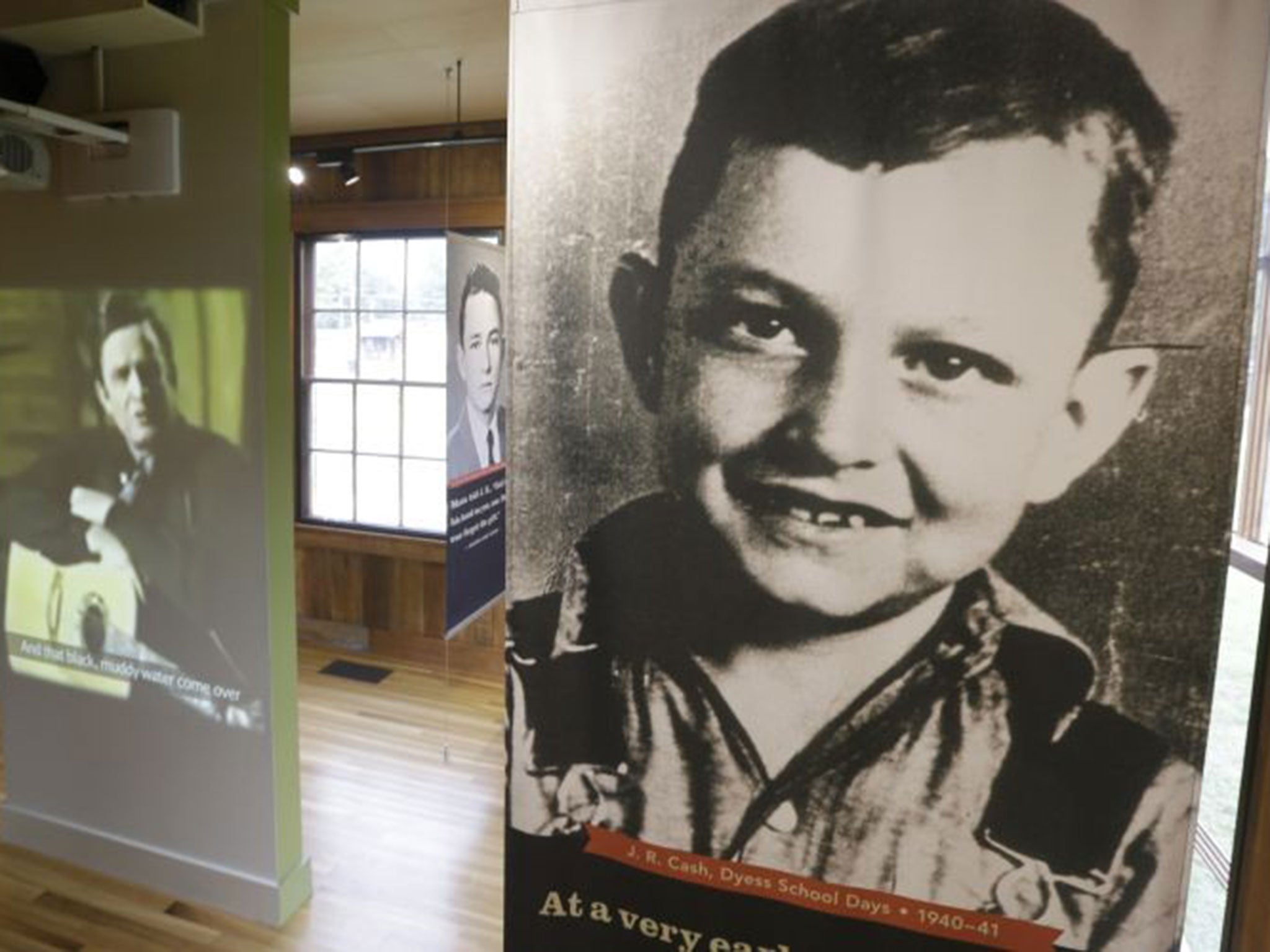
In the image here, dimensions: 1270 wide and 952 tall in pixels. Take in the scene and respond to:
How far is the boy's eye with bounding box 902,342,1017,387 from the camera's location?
1474mm

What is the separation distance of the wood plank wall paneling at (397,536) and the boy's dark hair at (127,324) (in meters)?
1.93

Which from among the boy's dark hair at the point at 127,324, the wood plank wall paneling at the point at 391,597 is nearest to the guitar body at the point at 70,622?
the boy's dark hair at the point at 127,324

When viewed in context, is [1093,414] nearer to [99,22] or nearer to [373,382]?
[99,22]

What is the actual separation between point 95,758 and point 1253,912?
313 cm

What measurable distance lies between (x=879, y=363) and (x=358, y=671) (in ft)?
12.3

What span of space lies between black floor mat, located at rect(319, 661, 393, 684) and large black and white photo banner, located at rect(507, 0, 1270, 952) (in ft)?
9.06

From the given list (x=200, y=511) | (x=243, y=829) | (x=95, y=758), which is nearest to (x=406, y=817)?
(x=243, y=829)

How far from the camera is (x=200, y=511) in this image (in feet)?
7.88

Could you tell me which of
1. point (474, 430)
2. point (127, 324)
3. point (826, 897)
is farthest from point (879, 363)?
point (127, 324)

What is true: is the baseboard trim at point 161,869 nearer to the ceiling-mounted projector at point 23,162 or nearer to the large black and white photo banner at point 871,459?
the large black and white photo banner at point 871,459

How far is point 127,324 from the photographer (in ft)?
7.95

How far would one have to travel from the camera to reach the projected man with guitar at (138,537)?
7.84ft

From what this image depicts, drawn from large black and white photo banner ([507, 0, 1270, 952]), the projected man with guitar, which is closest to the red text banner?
large black and white photo banner ([507, 0, 1270, 952])

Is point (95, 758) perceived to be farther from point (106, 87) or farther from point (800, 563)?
point (800, 563)
